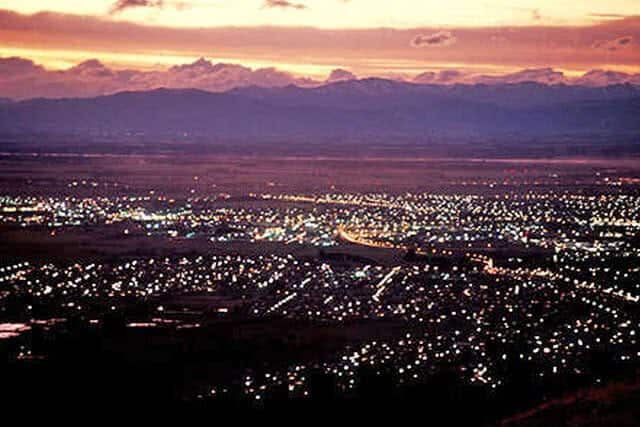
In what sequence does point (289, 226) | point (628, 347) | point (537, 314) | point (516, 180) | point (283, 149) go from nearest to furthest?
point (628, 347) < point (537, 314) < point (289, 226) < point (516, 180) < point (283, 149)

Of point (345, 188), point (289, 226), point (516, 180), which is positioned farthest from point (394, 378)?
point (516, 180)

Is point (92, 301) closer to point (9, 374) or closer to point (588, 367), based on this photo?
point (9, 374)

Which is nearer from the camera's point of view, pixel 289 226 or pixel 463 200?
pixel 289 226

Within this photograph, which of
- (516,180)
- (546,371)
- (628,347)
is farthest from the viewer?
(516,180)

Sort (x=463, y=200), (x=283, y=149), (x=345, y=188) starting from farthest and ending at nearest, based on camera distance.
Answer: (x=283, y=149) → (x=345, y=188) → (x=463, y=200)

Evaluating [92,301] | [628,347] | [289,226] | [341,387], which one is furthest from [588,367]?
[289,226]

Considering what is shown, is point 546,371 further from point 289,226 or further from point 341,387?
point 289,226

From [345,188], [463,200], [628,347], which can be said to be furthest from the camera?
[345,188]

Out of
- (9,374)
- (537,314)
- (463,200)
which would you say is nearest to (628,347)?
(537,314)

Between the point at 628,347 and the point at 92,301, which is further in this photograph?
the point at 92,301
